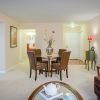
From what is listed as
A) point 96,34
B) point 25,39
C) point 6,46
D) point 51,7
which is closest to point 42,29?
point 25,39

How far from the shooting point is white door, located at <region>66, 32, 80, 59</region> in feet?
38.1

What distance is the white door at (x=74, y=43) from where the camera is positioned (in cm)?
1162

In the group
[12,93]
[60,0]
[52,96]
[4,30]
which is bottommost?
[12,93]

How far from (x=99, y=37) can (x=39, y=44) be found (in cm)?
368

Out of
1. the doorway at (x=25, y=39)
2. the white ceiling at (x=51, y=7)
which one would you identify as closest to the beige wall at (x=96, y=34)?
the white ceiling at (x=51, y=7)

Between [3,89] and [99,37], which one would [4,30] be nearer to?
[3,89]

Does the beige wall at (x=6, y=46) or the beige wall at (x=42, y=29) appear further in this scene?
the beige wall at (x=42, y=29)

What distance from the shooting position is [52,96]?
90.6 inches

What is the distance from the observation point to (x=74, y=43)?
11.7m

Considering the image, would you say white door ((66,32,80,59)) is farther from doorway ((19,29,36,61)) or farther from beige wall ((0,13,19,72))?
beige wall ((0,13,19,72))

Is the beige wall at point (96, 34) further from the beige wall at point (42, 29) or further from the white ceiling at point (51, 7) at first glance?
the beige wall at point (42, 29)

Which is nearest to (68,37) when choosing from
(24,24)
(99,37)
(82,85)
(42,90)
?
(24,24)

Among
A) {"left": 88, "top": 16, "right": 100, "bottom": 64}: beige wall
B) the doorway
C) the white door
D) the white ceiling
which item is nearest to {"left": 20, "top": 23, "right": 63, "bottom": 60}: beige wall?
the doorway

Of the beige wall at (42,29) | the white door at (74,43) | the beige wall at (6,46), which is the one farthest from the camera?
the white door at (74,43)
